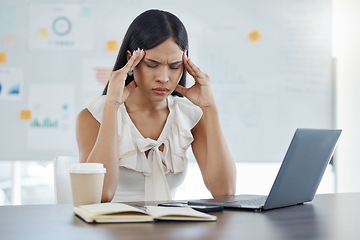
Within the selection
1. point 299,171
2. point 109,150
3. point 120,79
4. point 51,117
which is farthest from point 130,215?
point 51,117

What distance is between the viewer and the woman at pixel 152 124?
1585 mm

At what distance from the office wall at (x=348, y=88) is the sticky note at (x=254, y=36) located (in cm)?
55

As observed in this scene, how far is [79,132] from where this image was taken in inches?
68.6

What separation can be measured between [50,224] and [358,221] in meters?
0.59

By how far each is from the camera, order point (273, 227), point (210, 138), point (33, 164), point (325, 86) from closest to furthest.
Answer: point (273, 227) → point (210, 138) → point (33, 164) → point (325, 86)

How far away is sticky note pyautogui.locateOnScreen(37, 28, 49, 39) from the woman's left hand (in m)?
1.49

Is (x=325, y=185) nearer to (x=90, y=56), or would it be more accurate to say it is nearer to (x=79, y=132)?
(x=90, y=56)

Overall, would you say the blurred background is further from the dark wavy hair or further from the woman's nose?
the woman's nose

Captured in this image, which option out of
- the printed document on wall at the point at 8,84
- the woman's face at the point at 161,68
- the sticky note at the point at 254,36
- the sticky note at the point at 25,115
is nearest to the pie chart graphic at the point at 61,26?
the printed document on wall at the point at 8,84

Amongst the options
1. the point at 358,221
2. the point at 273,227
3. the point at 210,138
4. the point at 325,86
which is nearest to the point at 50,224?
the point at 273,227

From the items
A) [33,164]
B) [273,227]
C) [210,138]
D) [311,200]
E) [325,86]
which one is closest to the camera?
[273,227]

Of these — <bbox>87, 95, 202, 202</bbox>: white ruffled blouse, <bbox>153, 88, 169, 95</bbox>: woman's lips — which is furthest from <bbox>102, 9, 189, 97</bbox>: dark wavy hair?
<bbox>87, 95, 202, 202</bbox>: white ruffled blouse

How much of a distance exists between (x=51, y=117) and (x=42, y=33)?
53 centimetres

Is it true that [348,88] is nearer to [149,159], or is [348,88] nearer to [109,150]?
[149,159]
